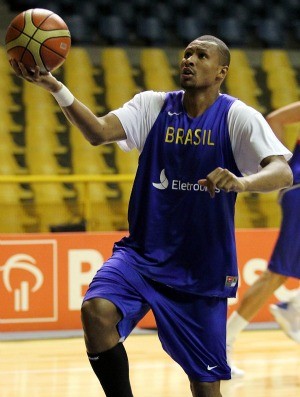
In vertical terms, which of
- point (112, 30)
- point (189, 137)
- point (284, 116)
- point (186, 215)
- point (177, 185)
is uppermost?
point (112, 30)

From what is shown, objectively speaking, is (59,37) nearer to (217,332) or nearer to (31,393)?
(217,332)

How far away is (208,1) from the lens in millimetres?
13031

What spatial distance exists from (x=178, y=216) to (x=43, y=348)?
3531 millimetres

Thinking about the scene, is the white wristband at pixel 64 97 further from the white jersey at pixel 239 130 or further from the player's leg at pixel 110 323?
the player's leg at pixel 110 323

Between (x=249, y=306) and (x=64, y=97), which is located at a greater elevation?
(x=64, y=97)

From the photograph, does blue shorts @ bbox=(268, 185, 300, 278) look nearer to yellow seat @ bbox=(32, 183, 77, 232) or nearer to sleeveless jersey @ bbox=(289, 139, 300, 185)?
sleeveless jersey @ bbox=(289, 139, 300, 185)

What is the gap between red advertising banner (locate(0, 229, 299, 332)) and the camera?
24.9 feet

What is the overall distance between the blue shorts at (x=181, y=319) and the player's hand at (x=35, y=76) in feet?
2.39

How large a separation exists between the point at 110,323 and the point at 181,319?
0.33 meters

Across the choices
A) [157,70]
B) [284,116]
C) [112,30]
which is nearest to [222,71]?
[284,116]

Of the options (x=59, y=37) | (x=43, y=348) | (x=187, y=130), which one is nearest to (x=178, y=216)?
(x=187, y=130)

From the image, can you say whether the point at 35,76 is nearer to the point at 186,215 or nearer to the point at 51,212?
the point at 186,215

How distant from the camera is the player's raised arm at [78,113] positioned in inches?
144

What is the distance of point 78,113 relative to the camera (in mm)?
3742
